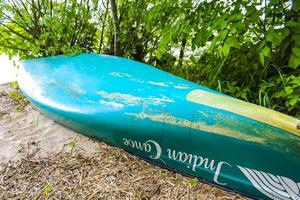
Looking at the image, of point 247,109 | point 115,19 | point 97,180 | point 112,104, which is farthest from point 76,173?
point 115,19

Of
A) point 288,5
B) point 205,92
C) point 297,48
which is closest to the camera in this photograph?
point 297,48

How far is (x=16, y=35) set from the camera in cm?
322

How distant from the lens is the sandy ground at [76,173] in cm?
164

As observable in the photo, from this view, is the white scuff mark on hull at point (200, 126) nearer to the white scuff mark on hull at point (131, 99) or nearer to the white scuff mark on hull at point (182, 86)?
the white scuff mark on hull at point (131, 99)

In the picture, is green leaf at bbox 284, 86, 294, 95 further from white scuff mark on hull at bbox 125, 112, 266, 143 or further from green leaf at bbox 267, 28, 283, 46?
white scuff mark on hull at bbox 125, 112, 266, 143

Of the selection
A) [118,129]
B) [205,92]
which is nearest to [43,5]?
[118,129]

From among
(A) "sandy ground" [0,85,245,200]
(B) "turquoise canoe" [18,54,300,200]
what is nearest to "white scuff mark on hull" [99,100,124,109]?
(B) "turquoise canoe" [18,54,300,200]

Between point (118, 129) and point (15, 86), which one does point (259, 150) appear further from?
point (15, 86)

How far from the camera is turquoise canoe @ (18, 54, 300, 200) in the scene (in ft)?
4.63

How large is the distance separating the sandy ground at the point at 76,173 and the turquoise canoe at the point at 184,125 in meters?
0.06

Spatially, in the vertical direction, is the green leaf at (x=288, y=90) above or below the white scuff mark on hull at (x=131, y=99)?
above

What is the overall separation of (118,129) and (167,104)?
332mm

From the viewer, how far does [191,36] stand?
2.29 m

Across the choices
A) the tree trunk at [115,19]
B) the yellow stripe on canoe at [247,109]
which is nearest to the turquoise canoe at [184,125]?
the yellow stripe on canoe at [247,109]
